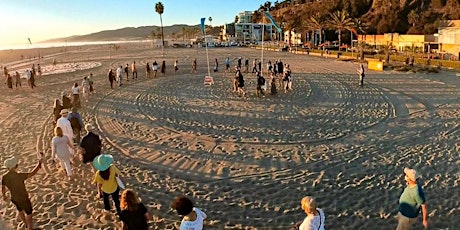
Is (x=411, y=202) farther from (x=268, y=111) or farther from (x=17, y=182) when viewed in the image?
(x=268, y=111)

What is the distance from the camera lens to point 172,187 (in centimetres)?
811

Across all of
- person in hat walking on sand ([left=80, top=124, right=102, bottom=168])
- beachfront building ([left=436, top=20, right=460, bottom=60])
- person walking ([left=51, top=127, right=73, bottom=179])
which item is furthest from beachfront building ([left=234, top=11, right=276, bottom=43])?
person walking ([left=51, top=127, right=73, bottom=179])

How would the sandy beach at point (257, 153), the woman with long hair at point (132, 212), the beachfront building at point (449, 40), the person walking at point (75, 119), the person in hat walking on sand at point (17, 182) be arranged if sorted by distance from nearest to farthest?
1. the woman with long hair at point (132, 212)
2. the person in hat walking on sand at point (17, 182)
3. the sandy beach at point (257, 153)
4. the person walking at point (75, 119)
5. the beachfront building at point (449, 40)

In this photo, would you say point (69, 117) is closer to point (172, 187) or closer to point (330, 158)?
point (172, 187)

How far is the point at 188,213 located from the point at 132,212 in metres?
0.98

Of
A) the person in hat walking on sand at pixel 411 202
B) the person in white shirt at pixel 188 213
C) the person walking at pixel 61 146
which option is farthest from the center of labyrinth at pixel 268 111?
the person in white shirt at pixel 188 213

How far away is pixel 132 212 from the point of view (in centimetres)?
458

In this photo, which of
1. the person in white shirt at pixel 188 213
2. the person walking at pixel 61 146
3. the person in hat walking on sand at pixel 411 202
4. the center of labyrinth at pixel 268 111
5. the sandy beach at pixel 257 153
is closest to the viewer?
the person in white shirt at pixel 188 213

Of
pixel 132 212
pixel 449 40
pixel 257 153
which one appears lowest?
pixel 257 153

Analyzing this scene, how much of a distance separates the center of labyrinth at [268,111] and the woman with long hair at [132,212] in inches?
269

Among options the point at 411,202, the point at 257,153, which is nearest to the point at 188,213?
the point at 411,202

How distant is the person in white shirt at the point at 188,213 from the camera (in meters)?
3.94

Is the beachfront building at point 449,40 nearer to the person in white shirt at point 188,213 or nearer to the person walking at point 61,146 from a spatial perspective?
the person walking at point 61,146

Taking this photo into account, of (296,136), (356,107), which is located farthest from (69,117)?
(356,107)
